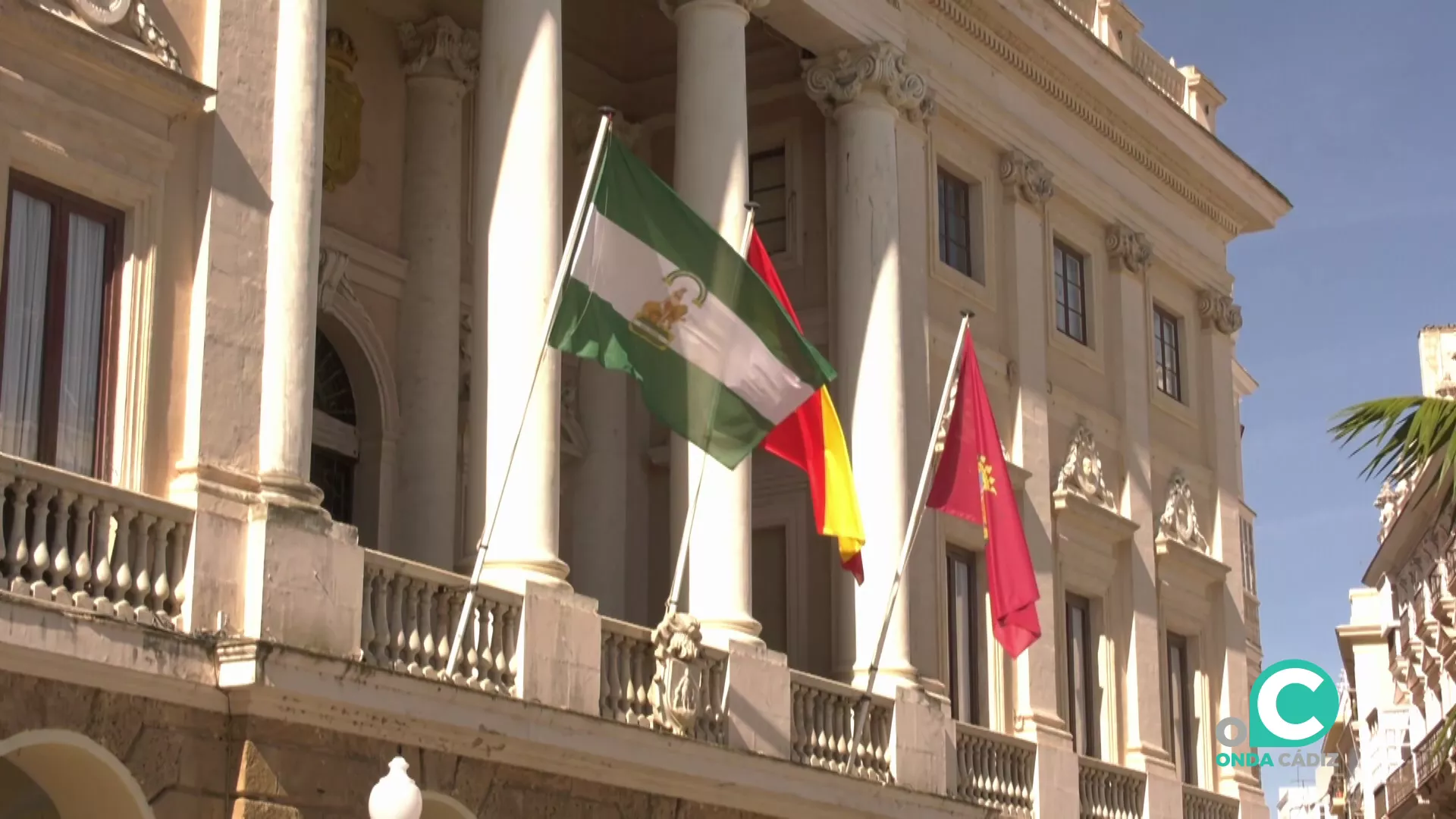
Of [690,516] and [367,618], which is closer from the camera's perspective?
[367,618]

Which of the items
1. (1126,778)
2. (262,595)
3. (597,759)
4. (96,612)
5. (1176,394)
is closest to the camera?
(96,612)

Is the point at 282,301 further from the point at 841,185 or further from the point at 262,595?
the point at 841,185

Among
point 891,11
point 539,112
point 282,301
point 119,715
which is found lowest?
point 119,715

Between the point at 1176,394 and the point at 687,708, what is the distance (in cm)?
1569

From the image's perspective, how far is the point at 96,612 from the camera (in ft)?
50.6

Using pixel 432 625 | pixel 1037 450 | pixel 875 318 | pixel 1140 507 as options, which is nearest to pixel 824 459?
A: pixel 875 318

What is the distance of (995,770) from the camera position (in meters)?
26.7

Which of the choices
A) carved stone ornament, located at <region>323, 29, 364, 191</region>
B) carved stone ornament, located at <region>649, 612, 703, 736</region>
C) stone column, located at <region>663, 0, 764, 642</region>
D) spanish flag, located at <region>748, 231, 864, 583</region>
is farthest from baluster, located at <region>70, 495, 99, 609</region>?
carved stone ornament, located at <region>323, 29, 364, 191</region>

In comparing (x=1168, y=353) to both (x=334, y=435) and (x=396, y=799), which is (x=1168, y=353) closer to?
(x=334, y=435)

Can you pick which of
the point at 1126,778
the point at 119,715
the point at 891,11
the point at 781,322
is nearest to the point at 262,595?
the point at 119,715

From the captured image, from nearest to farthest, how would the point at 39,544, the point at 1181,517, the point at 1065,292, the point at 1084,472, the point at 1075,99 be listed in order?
the point at 39,544 → the point at 1084,472 → the point at 1075,99 → the point at 1065,292 → the point at 1181,517

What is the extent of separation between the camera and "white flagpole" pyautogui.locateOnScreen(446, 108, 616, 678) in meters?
18.4

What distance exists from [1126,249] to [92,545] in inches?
766

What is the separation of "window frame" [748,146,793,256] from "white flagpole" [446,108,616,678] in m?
8.22
